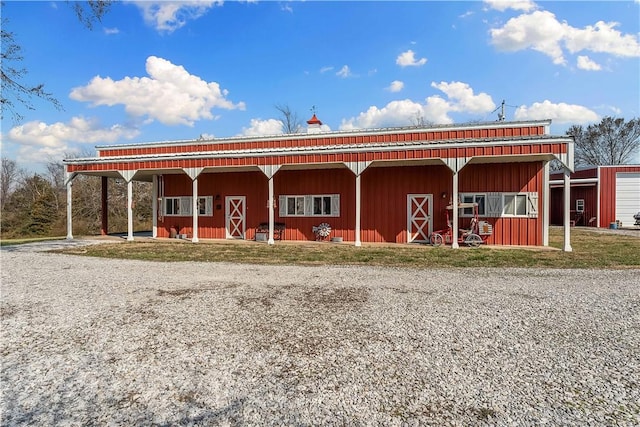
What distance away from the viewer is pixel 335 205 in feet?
49.0

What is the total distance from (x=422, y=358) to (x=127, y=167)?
15051 mm

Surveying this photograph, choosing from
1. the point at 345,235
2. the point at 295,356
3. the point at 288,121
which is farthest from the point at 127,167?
the point at 288,121

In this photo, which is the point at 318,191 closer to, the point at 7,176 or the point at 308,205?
the point at 308,205

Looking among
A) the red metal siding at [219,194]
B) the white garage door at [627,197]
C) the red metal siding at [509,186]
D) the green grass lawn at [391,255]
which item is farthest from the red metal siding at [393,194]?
the white garage door at [627,197]

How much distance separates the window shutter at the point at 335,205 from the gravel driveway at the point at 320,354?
845 centimetres

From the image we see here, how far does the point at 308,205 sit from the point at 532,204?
316 inches

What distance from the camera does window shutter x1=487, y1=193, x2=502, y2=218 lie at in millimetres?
13320

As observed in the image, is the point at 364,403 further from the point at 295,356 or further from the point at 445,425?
the point at 295,356

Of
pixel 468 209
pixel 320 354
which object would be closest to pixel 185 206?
pixel 468 209

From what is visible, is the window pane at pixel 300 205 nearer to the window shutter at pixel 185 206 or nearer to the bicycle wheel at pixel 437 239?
the window shutter at pixel 185 206

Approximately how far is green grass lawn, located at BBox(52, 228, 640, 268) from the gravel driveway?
8.92ft

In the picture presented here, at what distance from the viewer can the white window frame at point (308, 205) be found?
15.0 m

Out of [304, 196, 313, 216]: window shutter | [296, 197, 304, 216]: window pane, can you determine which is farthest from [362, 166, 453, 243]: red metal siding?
[296, 197, 304, 216]: window pane

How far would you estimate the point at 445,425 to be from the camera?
7.80ft
